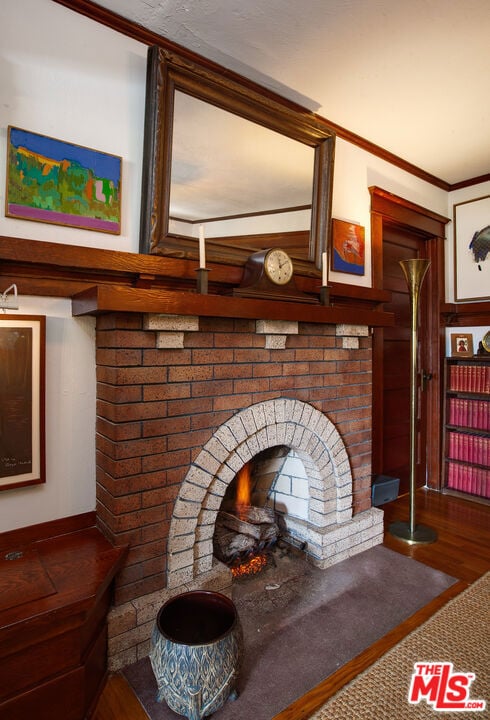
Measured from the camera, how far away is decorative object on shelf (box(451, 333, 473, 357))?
3.26 m

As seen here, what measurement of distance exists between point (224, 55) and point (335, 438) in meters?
1.93

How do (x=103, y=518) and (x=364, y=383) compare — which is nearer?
(x=103, y=518)

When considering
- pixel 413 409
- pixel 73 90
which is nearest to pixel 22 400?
pixel 73 90

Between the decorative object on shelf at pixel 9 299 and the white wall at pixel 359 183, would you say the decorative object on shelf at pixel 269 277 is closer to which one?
the white wall at pixel 359 183

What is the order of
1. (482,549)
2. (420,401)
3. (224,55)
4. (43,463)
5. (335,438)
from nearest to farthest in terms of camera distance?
(43,463)
(224,55)
(335,438)
(482,549)
(420,401)

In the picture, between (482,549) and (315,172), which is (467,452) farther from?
(315,172)

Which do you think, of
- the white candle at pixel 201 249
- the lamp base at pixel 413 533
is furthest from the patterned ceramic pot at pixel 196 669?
the lamp base at pixel 413 533

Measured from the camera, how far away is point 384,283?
3.02 metres

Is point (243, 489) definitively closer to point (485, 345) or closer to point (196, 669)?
point (196, 669)

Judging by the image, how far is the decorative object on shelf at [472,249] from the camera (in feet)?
10.4

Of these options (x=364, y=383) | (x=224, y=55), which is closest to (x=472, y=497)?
(x=364, y=383)

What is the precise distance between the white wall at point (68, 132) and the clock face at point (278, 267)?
0.60 meters

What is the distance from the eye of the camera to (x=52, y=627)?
1.16 m

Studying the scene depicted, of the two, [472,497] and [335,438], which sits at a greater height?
[335,438]
